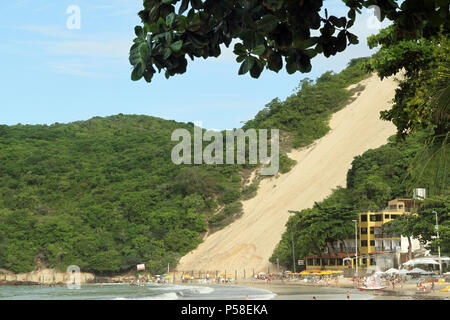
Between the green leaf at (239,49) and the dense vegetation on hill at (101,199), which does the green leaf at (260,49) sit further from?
the dense vegetation on hill at (101,199)

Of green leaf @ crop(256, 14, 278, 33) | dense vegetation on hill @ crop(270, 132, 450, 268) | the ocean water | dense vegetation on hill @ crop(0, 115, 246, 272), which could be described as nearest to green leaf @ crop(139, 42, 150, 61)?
green leaf @ crop(256, 14, 278, 33)

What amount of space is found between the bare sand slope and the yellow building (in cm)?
1943

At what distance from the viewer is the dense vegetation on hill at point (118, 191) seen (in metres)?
80.3

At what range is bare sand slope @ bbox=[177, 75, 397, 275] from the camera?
268 feet

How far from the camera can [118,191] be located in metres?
92.9

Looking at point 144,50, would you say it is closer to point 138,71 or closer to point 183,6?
point 138,71

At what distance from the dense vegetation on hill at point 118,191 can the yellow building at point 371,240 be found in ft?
91.6

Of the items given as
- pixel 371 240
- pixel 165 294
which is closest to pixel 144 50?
pixel 165 294

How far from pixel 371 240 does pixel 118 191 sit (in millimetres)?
47253

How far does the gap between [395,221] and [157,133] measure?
73.3m

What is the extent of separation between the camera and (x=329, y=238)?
58.3 metres

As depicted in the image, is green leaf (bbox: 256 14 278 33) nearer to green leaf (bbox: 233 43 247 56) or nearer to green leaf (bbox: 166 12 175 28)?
green leaf (bbox: 233 43 247 56)
